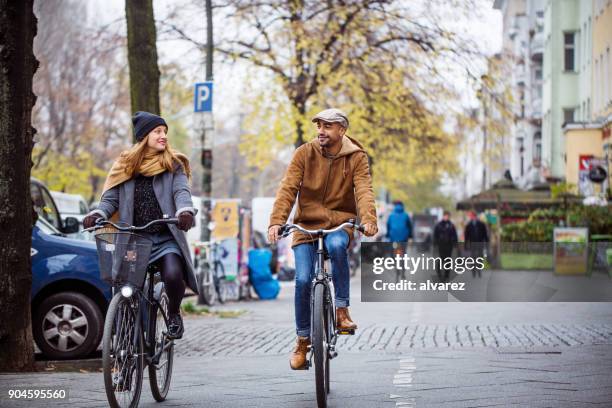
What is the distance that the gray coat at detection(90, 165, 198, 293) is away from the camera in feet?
27.5

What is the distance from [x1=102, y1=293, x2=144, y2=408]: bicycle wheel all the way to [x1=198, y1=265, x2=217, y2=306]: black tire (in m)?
13.5

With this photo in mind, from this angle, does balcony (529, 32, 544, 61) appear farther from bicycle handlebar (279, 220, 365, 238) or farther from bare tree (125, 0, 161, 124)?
bicycle handlebar (279, 220, 365, 238)

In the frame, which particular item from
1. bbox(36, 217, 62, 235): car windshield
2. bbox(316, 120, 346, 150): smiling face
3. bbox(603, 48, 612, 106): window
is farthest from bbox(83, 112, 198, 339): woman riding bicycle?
bbox(603, 48, 612, 106): window

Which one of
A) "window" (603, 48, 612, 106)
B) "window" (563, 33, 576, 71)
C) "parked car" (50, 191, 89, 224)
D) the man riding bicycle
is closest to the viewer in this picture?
the man riding bicycle

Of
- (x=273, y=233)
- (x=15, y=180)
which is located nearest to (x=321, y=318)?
(x=273, y=233)

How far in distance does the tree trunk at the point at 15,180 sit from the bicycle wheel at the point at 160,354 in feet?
7.79

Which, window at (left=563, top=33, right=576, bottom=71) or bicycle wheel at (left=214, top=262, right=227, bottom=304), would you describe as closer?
bicycle wheel at (left=214, top=262, right=227, bottom=304)

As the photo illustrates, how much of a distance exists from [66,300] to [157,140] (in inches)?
148

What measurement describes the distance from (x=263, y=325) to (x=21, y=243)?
21.6 feet

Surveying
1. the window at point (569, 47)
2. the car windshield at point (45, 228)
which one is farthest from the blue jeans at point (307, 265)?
the window at point (569, 47)

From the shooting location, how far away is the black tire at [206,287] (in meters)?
21.5

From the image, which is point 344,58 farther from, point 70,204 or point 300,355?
point 300,355

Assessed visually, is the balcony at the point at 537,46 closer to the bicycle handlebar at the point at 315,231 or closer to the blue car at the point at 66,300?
→ the blue car at the point at 66,300

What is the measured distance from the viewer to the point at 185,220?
26.5 feet
